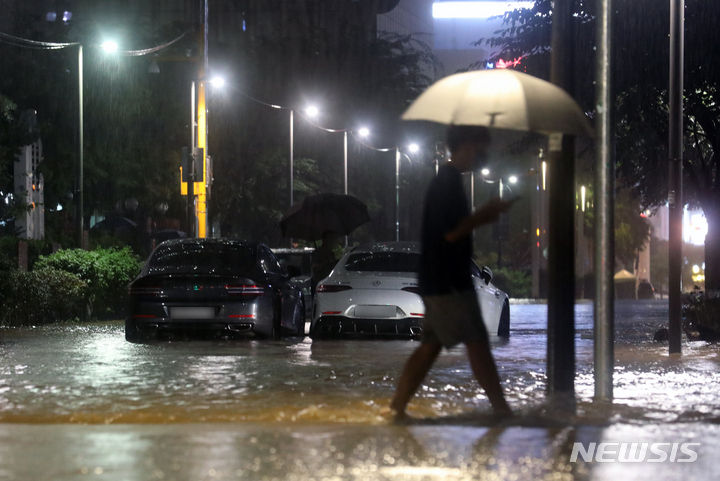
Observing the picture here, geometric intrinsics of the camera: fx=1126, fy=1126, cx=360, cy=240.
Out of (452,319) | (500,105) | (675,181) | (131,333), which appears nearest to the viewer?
(452,319)

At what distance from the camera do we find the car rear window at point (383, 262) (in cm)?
1480

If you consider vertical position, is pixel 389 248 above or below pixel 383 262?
above

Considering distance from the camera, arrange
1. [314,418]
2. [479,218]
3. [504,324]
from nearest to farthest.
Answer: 1. [479,218]
2. [314,418]
3. [504,324]

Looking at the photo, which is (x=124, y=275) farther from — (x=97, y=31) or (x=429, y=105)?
(x=97, y=31)

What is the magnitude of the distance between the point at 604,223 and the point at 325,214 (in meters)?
13.6

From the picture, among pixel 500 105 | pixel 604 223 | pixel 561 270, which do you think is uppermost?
pixel 500 105

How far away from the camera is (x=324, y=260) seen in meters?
17.4

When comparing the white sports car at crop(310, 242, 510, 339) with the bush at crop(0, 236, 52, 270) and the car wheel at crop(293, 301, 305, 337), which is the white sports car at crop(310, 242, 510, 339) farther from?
the bush at crop(0, 236, 52, 270)

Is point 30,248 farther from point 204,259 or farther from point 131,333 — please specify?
point 131,333

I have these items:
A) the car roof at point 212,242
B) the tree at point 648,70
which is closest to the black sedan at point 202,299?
the car roof at point 212,242

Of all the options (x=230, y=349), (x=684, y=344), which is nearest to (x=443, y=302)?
(x=230, y=349)

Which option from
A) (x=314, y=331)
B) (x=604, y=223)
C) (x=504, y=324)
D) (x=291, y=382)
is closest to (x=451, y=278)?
(x=604, y=223)

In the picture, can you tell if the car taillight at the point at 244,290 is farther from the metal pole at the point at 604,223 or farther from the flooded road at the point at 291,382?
the metal pole at the point at 604,223

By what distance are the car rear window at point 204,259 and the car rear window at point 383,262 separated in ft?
4.48
